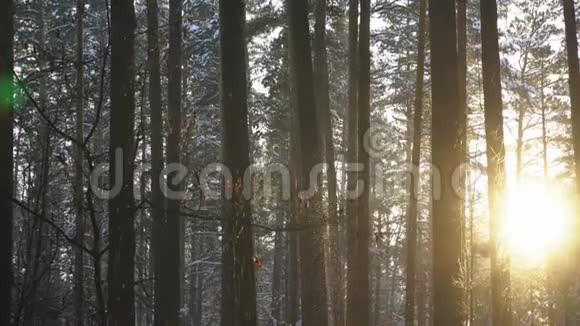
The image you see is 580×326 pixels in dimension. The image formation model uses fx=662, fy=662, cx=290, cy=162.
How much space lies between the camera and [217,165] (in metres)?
28.8

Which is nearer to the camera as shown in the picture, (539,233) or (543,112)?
(539,233)

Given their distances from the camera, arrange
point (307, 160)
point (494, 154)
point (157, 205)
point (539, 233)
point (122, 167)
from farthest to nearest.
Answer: point (539, 233), point (157, 205), point (494, 154), point (307, 160), point (122, 167)

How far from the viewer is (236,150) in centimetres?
791

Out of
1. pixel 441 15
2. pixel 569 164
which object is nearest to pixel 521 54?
pixel 569 164

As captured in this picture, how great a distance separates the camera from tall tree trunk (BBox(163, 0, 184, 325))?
13117 mm

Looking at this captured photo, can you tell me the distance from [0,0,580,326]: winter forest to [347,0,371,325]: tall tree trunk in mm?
39

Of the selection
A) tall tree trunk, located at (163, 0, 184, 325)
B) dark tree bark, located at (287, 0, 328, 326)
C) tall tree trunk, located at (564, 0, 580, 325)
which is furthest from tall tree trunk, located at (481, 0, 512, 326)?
tall tree trunk, located at (163, 0, 184, 325)

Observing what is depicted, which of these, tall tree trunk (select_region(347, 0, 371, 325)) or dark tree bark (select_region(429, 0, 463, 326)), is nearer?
dark tree bark (select_region(429, 0, 463, 326))

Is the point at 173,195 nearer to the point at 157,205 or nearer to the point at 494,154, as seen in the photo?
the point at 157,205

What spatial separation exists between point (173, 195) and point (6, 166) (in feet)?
25.7

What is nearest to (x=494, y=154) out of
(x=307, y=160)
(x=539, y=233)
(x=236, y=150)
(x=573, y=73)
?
(x=307, y=160)

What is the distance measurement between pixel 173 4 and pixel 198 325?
20465 mm

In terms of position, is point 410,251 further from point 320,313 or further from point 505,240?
point 320,313

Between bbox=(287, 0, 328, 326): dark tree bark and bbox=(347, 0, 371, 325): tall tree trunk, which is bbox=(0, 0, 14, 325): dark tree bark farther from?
bbox=(347, 0, 371, 325): tall tree trunk
